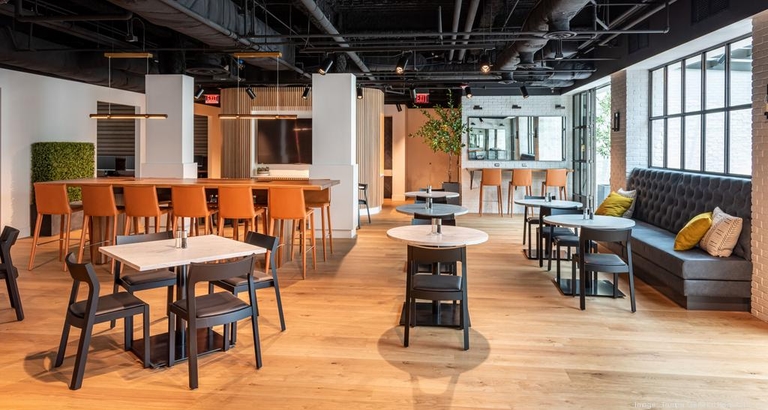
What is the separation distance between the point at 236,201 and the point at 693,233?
4.67 metres

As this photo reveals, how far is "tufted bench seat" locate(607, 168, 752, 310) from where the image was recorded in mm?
4730

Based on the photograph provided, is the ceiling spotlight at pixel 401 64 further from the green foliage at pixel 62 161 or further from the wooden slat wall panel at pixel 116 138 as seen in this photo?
the wooden slat wall panel at pixel 116 138

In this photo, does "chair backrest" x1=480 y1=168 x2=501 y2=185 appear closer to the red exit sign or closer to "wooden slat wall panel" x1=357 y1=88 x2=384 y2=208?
"wooden slat wall panel" x1=357 y1=88 x2=384 y2=208

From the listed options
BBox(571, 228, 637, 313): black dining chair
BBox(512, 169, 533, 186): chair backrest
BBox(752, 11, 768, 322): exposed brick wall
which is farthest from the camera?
BBox(512, 169, 533, 186): chair backrest

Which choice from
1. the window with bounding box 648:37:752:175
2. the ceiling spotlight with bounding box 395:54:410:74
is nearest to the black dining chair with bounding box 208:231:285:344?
the ceiling spotlight with bounding box 395:54:410:74

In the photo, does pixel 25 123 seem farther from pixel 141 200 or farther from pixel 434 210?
pixel 434 210

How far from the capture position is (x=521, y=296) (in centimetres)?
521

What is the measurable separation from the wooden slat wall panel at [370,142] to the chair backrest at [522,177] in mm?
3046

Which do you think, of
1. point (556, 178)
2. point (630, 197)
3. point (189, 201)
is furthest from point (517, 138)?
point (189, 201)

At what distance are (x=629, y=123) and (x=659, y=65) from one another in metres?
0.91

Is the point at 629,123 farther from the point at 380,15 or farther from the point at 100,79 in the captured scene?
the point at 100,79

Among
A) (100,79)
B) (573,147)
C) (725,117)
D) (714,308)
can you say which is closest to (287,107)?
(100,79)

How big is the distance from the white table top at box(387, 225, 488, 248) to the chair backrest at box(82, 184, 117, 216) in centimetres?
366

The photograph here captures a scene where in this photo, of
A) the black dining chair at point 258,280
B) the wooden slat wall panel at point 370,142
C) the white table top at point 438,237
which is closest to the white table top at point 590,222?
the white table top at point 438,237
